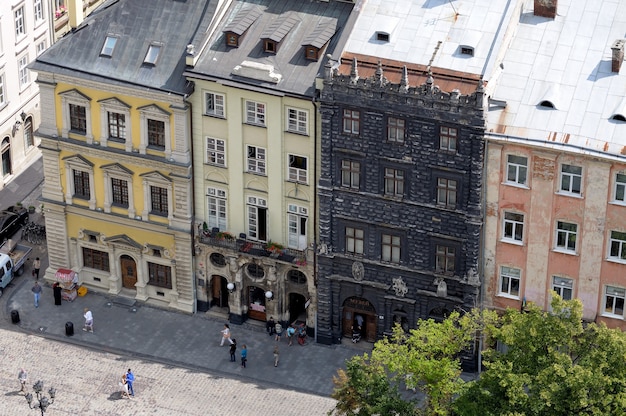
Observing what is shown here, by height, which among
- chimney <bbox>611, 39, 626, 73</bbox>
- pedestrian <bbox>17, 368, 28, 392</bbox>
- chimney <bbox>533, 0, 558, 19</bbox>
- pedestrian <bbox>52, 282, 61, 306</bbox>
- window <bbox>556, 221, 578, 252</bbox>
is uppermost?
chimney <bbox>533, 0, 558, 19</bbox>

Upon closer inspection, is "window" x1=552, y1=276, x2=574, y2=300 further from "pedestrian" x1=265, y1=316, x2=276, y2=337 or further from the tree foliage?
"pedestrian" x1=265, y1=316, x2=276, y2=337

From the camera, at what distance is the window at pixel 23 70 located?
471 ft

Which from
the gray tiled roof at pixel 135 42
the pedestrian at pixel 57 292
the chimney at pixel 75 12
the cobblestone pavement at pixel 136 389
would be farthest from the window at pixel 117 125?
the cobblestone pavement at pixel 136 389

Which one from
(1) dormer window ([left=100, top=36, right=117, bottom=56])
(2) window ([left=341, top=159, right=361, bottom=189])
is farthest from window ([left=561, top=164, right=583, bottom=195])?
(1) dormer window ([left=100, top=36, right=117, bottom=56])

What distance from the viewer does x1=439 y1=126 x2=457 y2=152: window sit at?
364 feet

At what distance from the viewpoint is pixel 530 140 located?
109688mm

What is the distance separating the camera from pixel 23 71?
144625 mm

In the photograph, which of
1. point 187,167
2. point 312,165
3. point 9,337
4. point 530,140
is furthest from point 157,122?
point 530,140

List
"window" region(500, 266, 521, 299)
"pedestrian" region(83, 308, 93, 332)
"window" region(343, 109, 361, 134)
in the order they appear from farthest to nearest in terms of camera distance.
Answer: "pedestrian" region(83, 308, 93, 332), "window" region(500, 266, 521, 299), "window" region(343, 109, 361, 134)

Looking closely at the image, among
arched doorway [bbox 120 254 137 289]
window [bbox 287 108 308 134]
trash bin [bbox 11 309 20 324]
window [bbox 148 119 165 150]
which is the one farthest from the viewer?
arched doorway [bbox 120 254 137 289]

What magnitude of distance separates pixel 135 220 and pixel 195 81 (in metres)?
13.5

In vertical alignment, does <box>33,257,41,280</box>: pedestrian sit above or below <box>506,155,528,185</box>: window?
below

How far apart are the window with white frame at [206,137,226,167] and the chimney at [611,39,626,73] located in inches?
1189

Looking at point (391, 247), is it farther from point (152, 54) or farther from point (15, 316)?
point (15, 316)
